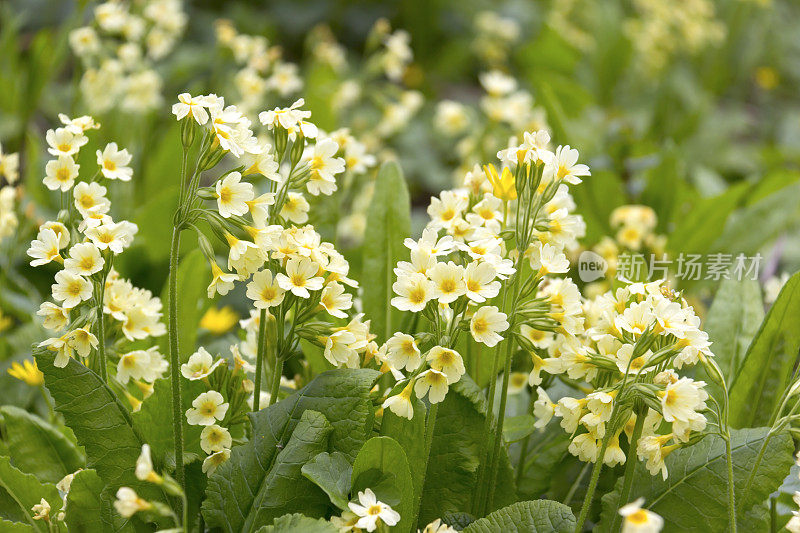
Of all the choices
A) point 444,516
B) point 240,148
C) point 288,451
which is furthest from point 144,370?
point 444,516

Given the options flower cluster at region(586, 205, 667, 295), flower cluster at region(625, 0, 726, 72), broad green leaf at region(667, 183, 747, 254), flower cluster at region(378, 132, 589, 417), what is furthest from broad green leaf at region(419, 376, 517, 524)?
flower cluster at region(625, 0, 726, 72)

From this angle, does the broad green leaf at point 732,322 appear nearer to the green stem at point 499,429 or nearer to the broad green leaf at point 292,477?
the green stem at point 499,429

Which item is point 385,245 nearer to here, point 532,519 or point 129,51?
point 532,519

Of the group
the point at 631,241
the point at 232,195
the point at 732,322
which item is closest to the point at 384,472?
the point at 232,195

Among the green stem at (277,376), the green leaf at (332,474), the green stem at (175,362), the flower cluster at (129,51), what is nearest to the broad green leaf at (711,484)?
the green leaf at (332,474)

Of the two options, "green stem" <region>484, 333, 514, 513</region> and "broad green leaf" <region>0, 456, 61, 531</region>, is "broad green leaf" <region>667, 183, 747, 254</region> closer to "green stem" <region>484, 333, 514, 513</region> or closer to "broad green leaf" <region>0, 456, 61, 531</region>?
→ "green stem" <region>484, 333, 514, 513</region>

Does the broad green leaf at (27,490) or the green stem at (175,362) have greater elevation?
the green stem at (175,362)

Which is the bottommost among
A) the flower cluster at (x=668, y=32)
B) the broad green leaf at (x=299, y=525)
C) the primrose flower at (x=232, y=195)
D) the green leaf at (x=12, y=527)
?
the green leaf at (x=12, y=527)
